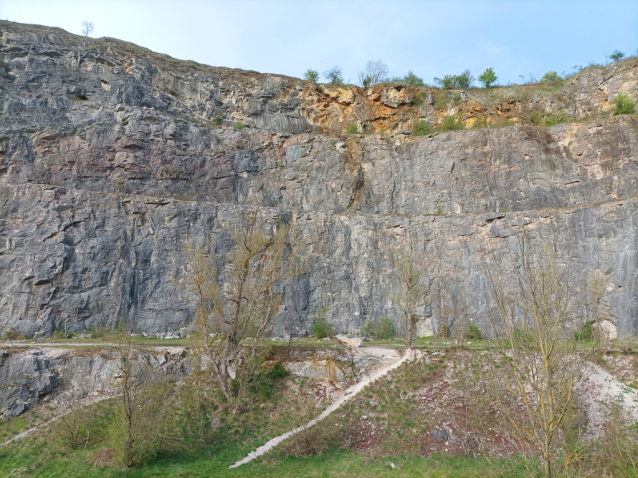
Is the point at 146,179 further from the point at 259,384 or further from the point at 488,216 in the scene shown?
the point at 488,216

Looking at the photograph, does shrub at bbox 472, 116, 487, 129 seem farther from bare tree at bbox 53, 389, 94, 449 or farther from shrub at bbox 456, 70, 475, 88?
bare tree at bbox 53, 389, 94, 449

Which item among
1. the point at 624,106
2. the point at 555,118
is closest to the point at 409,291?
the point at 555,118

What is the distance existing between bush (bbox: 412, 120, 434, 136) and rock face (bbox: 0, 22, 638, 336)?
1217 millimetres

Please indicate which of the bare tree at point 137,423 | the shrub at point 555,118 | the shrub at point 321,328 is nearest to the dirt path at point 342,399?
the bare tree at point 137,423

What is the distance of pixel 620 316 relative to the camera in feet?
81.3

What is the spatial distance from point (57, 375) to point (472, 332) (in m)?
21.4

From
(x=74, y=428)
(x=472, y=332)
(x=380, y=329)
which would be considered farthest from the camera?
(x=380, y=329)

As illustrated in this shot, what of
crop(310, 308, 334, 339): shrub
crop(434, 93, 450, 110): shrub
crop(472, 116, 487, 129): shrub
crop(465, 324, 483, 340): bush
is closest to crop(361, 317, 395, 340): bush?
crop(310, 308, 334, 339): shrub

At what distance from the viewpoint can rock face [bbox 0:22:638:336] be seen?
26891 millimetres

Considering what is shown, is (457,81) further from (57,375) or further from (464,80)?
(57,375)

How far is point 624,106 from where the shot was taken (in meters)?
35.2

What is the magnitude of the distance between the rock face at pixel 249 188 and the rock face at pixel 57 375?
799cm

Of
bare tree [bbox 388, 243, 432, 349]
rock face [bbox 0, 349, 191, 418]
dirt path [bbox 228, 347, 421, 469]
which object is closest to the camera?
dirt path [bbox 228, 347, 421, 469]

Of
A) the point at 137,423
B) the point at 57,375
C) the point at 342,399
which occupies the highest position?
the point at 57,375
